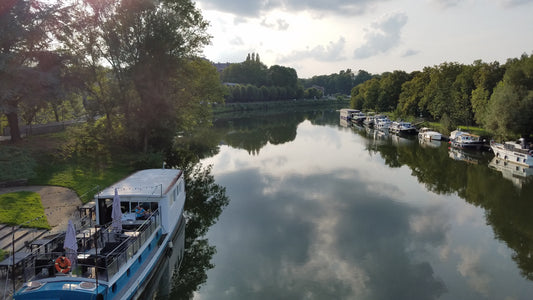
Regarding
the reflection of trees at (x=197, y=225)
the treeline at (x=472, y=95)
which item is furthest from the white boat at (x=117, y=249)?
the treeline at (x=472, y=95)

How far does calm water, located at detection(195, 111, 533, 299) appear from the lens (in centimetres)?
1833

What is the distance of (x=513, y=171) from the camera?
4291cm

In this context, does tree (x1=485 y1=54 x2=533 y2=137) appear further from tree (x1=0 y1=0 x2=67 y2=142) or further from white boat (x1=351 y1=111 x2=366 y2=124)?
tree (x1=0 y1=0 x2=67 y2=142)

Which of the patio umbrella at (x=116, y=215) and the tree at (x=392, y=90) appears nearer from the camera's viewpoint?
the patio umbrella at (x=116, y=215)

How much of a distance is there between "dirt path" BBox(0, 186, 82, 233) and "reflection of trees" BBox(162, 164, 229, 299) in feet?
25.2

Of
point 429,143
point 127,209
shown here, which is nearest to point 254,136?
point 429,143

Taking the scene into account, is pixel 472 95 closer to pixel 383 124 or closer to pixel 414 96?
pixel 414 96

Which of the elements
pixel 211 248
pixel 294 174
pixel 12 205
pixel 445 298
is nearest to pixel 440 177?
pixel 294 174

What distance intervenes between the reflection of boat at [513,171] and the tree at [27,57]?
4992 centimetres

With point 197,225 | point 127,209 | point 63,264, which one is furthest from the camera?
point 197,225

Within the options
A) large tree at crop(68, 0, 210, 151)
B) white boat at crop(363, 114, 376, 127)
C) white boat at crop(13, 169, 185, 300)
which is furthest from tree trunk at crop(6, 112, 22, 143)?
white boat at crop(363, 114, 376, 127)

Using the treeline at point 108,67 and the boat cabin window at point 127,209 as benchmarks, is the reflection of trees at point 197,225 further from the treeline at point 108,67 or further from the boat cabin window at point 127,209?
the treeline at point 108,67

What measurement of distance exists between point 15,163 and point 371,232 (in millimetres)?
30171

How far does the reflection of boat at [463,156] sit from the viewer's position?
162 ft
